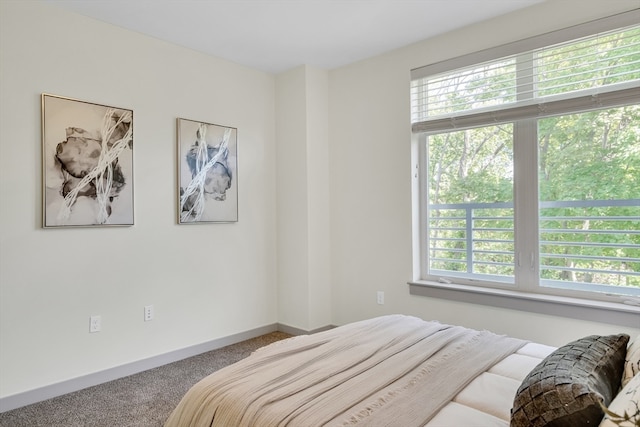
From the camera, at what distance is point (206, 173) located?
11.6ft

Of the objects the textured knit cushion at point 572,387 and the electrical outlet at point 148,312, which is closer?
the textured knit cushion at point 572,387

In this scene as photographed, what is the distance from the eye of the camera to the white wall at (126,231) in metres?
2.53

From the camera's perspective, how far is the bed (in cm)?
108

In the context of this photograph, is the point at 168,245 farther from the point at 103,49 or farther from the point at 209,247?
the point at 103,49

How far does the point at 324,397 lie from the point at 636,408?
34.8 inches

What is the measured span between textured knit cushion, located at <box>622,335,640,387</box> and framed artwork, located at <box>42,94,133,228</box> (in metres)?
3.07

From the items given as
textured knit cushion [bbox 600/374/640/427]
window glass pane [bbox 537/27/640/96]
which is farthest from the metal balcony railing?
textured knit cushion [bbox 600/374/640/427]

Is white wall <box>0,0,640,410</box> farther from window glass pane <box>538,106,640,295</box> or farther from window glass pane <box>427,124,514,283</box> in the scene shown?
window glass pane <box>538,106,640,295</box>

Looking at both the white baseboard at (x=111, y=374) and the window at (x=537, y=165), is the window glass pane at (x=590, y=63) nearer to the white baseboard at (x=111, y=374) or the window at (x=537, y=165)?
the window at (x=537, y=165)

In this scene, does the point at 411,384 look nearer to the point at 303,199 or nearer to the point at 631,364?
the point at 631,364

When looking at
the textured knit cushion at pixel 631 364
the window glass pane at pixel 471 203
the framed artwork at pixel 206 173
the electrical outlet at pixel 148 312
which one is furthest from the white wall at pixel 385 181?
the electrical outlet at pixel 148 312

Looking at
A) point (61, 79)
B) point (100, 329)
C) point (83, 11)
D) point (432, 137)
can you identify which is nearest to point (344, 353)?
point (100, 329)

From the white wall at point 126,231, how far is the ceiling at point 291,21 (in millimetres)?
189

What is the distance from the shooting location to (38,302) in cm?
260
